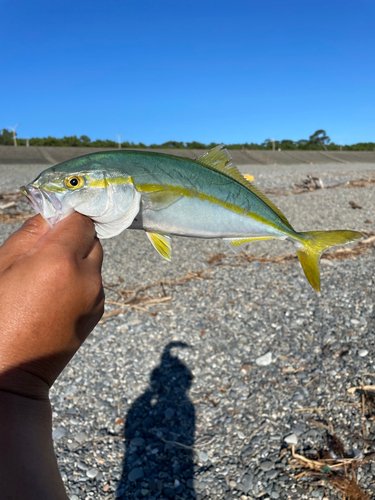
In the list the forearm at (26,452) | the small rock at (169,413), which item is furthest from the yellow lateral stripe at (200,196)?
the small rock at (169,413)

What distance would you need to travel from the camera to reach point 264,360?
5.35 metres

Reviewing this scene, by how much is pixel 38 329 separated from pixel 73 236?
20.4 inches

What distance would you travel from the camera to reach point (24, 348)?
63.9 inches

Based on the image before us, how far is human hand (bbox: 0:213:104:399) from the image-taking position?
5.22ft

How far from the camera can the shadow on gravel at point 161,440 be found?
3785 millimetres

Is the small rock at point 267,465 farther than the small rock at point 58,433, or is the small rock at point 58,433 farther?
the small rock at point 58,433

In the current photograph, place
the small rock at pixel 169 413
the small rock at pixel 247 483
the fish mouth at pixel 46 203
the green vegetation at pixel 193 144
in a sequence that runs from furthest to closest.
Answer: the green vegetation at pixel 193 144 < the small rock at pixel 169 413 < the small rock at pixel 247 483 < the fish mouth at pixel 46 203

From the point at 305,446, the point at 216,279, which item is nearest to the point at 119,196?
the point at 305,446

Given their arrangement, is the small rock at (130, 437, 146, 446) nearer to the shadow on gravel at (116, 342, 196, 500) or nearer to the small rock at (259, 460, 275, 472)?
the shadow on gravel at (116, 342, 196, 500)

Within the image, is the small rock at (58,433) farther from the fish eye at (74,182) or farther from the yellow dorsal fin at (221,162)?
the yellow dorsal fin at (221,162)

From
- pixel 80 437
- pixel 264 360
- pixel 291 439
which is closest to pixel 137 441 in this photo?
pixel 80 437

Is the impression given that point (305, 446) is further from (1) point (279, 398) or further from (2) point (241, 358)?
(2) point (241, 358)

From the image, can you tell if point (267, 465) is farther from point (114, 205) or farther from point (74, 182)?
point (74, 182)

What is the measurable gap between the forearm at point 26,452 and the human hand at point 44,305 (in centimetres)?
8
